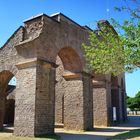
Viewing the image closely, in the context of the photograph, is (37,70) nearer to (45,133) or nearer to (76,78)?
(45,133)

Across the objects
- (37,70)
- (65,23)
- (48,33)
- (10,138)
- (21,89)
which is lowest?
(10,138)

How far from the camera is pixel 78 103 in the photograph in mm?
15203

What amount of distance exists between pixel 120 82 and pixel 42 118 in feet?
44.9

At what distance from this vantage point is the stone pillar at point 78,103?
591 inches

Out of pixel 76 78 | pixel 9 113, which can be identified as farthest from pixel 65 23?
pixel 9 113

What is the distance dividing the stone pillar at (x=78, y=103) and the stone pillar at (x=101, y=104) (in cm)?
364

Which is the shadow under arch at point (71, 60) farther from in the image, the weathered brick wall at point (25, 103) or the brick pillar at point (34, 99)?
the weathered brick wall at point (25, 103)

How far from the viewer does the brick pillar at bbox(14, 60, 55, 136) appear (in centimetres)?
1162

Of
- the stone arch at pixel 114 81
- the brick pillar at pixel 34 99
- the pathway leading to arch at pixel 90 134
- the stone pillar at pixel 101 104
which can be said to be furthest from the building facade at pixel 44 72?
the stone arch at pixel 114 81

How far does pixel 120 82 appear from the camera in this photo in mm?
23906

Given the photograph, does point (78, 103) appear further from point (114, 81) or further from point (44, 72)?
point (114, 81)

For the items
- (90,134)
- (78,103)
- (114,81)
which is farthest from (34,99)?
(114,81)

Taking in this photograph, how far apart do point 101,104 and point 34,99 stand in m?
8.77

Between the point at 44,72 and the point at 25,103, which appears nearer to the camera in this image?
the point at 25,103
